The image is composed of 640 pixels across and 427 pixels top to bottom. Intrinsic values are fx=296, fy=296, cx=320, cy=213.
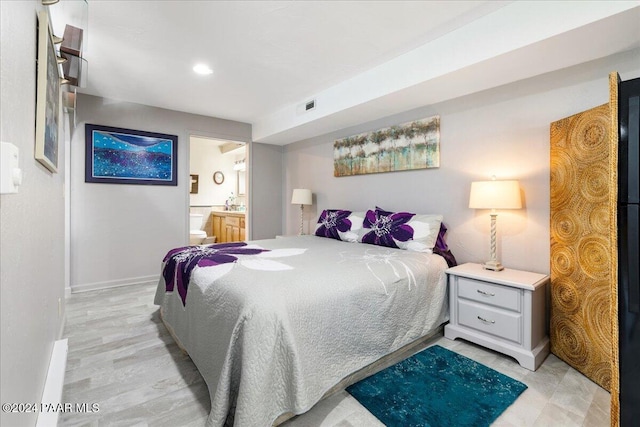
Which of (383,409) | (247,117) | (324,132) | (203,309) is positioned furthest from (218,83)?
(383,409)

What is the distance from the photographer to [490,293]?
2.23 m

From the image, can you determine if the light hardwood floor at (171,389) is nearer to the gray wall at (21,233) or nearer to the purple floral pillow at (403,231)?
the gray wall at (21,233)

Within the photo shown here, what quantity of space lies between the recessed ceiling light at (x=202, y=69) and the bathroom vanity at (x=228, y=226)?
2.90 m

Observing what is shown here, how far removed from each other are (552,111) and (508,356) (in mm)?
1909

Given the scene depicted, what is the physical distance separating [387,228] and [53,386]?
8.77ft

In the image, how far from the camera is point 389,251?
2.73m

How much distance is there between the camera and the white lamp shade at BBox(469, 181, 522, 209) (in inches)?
89.8

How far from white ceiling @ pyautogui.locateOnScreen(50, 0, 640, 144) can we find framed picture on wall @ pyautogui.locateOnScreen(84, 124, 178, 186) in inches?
25.4

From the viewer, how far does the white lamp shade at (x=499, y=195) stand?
228 cm

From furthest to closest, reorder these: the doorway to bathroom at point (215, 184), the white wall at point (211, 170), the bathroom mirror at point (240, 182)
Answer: the bathroom mirror at point (240, 182) < the white wall at point (211, 170) < the doorway to bathroom at point (215, 184)

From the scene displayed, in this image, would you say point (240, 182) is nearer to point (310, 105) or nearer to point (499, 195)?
point (310, 105)

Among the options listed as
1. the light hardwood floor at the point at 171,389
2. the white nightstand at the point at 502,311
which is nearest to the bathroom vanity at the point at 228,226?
the light hardwood floor at the point at 171,389

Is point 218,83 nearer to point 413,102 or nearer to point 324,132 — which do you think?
point 324,132

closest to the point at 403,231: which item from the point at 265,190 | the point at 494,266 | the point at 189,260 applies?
the point at 494,266
